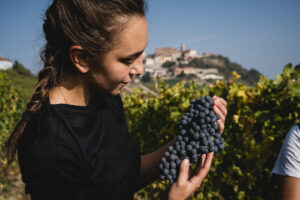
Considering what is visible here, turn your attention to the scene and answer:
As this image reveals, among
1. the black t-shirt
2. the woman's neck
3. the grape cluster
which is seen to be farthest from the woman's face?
the grape cluster

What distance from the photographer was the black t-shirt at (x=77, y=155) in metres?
1.11

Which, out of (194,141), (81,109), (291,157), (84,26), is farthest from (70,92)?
(291,157)

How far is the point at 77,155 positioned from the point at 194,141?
70 cm

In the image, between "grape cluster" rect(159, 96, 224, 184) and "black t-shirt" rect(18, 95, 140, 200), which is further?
"grape cluster" rect(159, 96, 224, 184)

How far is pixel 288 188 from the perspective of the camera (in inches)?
60.7

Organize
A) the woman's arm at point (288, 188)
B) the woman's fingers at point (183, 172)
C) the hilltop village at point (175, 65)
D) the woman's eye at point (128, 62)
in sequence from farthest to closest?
the hilltop village at point (175, 65)
the woman's arm at point (288, 188)
the woman's eye at point (128, 62)
the woman's fingers at point (183, 172)

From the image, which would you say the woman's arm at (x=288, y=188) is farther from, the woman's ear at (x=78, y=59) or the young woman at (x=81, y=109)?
the woman's ear at (x=78, y=59)

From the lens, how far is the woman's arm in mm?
1503

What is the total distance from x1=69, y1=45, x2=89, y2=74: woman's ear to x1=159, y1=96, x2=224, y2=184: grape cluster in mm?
730

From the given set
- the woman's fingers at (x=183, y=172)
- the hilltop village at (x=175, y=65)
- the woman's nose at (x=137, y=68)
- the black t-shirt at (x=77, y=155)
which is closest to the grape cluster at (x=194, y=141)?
the woman's fingers at (x=183, y=172)

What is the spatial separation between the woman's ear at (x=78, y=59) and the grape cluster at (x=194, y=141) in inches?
28.8

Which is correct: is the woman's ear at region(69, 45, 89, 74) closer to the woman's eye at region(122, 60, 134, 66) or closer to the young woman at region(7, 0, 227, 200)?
the young woman at region(7, 0, 227, 200)

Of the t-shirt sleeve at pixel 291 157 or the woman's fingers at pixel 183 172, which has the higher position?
the t-shirt sleeve at pixel 291 157

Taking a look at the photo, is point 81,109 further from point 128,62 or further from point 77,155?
point 128,62
